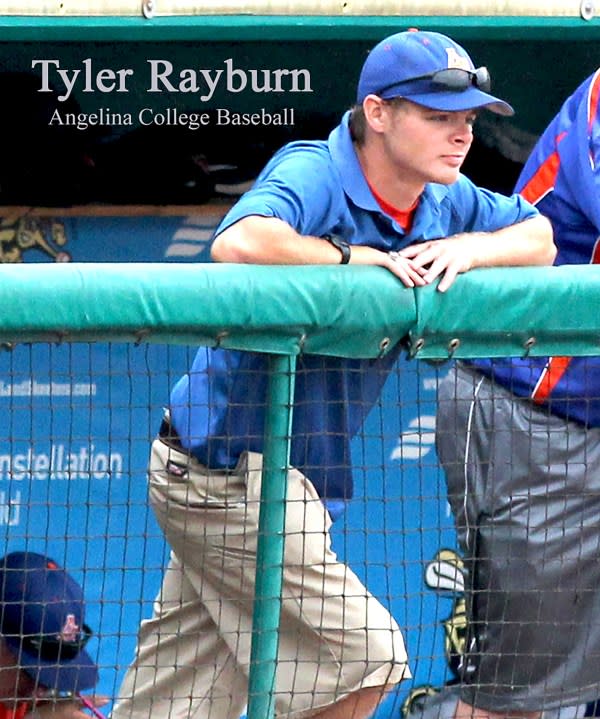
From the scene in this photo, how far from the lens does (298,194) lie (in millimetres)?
3221

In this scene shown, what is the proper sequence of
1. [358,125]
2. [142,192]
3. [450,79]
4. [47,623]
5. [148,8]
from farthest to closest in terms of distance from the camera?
[142,192] → [148,8] → [47,623] → [358,125] → [450,79]

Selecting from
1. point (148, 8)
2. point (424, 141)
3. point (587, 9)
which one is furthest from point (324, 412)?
point (587, 9)

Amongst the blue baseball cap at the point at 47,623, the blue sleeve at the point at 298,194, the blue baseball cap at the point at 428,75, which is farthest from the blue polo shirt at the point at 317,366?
the blue baseball cap at the point at 47,623

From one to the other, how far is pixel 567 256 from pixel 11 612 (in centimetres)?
141

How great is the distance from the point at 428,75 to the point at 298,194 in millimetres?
382

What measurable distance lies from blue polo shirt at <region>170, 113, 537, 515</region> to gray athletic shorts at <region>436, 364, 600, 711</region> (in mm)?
316

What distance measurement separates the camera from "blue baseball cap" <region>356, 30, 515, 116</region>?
335cm

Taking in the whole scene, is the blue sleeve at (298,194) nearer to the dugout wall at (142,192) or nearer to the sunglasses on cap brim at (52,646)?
the sunglasses on cap brim at (52,646)

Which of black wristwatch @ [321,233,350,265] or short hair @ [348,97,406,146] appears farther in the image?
short hair @ [348,97,406,146]

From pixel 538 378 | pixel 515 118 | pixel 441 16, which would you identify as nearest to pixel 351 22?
pixel 441 16

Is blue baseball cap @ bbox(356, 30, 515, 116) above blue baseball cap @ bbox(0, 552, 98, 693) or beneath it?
above

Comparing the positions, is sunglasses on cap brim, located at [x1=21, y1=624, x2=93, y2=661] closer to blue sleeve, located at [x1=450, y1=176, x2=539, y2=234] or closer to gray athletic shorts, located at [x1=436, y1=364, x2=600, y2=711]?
gray athletic shorts, located at [x1=436, y1=364, x2=600, y2=711]

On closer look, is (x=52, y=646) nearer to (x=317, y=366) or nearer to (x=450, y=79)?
(x=317, y=366)

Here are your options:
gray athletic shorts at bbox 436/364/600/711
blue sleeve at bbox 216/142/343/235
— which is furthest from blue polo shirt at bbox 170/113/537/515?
gray athletic shorts at bbox 436/364/600/711
